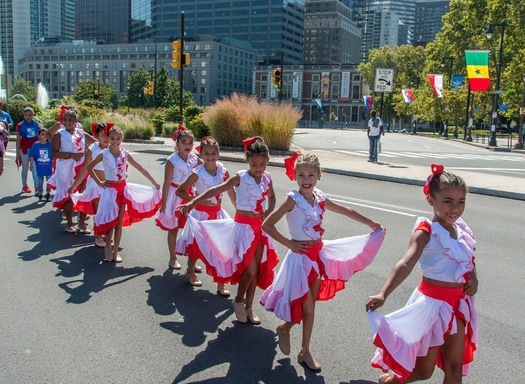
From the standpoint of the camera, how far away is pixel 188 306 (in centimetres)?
516

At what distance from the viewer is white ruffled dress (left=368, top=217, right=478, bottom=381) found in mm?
3107

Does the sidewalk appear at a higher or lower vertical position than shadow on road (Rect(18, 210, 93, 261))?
higher

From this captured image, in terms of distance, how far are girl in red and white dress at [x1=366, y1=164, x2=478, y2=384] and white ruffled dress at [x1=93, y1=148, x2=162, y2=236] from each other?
14.5 feet

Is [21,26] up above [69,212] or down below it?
above

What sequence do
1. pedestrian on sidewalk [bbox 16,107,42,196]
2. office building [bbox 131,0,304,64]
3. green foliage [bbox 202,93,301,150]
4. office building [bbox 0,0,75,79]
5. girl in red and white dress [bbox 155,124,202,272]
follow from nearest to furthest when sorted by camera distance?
girl in red and white dress [bbox 155,124,202,272]
pedestrian on sidewalk [bbox 16,107,42,196]
green foliage [bbox 202,93,301,150]
office building [bbox 131,0,304,64]
office building [bbox 0,0,75,79]

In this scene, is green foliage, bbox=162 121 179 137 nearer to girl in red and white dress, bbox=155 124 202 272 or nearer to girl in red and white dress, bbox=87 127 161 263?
girl in red and white dress, bbox=87 127 161 263

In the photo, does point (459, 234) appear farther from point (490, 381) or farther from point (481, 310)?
point (481, 310)

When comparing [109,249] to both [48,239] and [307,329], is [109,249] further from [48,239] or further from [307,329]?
[307,329]

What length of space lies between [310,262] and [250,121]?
1932 centimetres

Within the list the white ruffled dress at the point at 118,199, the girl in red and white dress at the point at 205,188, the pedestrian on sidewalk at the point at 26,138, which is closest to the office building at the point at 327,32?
the pedestrian on sidewalk at the point at 26,138

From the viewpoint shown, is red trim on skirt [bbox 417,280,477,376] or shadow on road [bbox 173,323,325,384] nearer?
red trim on skirt [bbox 417,280,477,376]

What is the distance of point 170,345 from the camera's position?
4.26 m

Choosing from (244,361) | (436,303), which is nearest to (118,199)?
(244,361)

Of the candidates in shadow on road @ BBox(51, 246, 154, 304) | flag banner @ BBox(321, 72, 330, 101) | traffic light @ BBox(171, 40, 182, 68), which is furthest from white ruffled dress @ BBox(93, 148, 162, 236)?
flag banner @ BBox(321, 72, 330, 101)
